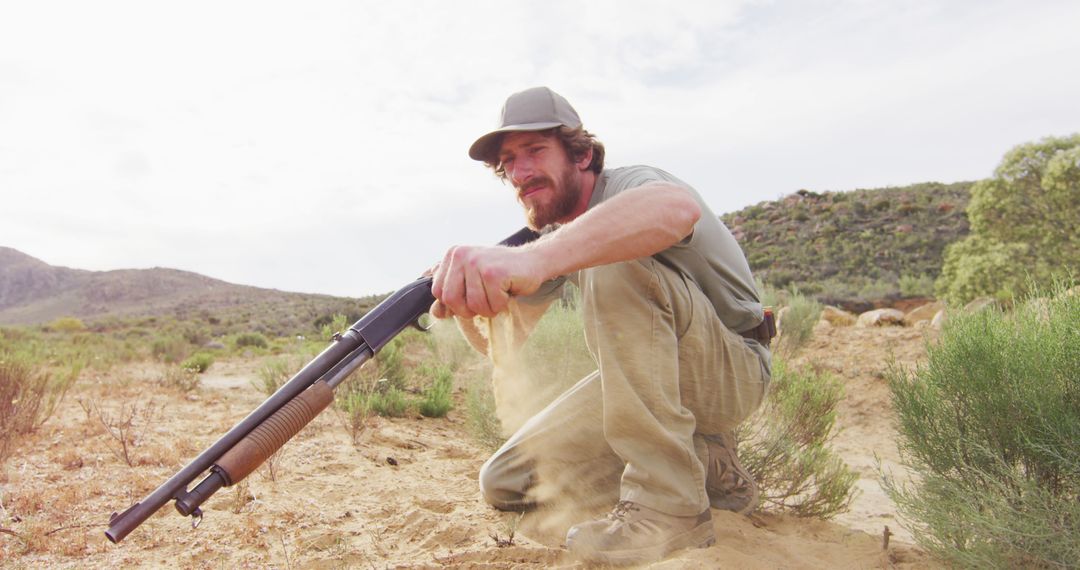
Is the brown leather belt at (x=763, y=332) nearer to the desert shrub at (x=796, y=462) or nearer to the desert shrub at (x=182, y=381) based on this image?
the desert shrub at (x=796, y=462)

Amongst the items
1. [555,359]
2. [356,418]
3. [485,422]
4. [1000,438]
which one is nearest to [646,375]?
[1000,438]

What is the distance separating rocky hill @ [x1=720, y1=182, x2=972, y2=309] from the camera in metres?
22.4

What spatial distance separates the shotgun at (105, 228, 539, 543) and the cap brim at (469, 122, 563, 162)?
924mm

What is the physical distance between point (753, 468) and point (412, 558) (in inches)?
71.6

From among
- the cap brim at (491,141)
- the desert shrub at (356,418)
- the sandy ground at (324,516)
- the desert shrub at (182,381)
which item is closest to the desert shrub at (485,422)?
the sandy ground at (324,516)

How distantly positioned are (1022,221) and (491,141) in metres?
14.7

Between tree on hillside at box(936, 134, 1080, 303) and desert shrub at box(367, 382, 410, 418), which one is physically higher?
tree on hillside at box(936, 134, 1080, 303)

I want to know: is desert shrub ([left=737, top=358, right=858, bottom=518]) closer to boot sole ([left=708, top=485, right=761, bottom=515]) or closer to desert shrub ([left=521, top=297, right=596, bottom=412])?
boot sole ([left=708, top=485, right=761, bottom=515])

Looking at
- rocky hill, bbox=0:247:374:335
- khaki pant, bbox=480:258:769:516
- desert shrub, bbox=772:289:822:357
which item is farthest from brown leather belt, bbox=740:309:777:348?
rocky hill, bbox=0:247:374:335

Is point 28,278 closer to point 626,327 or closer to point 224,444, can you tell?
point 224,444

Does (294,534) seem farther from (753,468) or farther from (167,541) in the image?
(753,468)

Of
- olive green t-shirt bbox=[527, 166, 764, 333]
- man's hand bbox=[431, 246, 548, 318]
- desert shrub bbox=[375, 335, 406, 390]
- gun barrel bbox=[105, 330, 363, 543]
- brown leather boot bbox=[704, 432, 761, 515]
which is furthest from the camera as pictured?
desert shrub bbox=[375, 335, 406, 390]

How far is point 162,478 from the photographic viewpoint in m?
3.79

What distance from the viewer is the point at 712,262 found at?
2871 mm
